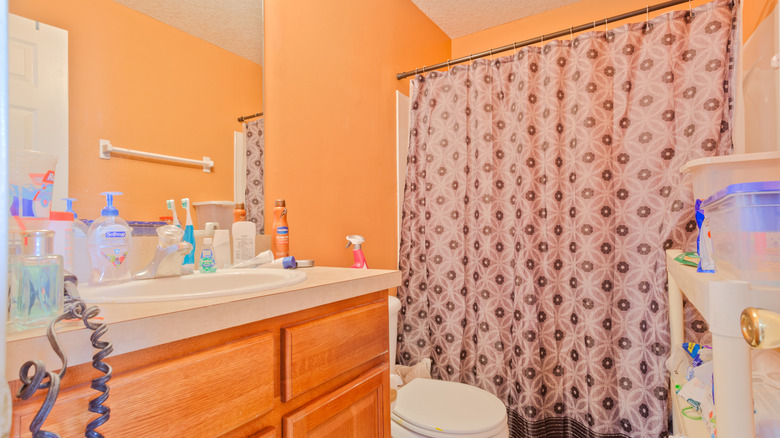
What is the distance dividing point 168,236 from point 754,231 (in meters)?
1.22

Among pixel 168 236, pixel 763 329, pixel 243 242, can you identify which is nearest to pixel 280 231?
pixel 243 242

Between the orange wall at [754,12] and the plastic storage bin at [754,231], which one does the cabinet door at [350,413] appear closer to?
the plastic storage bin at [754,231]

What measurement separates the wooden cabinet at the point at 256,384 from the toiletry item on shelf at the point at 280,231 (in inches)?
17.2

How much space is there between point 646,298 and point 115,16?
6.85 ft

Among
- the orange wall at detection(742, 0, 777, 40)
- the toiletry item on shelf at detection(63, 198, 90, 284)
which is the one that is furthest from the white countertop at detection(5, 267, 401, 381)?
the orange wall at detection(742, 0, 777, 40)

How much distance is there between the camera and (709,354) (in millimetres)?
1078

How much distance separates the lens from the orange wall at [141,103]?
900mm

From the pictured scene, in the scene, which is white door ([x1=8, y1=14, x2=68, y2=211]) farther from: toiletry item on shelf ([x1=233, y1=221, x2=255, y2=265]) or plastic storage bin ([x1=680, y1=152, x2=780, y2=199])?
plastic storage bin ([x1=680, y1=152, x2=780, y2=199])

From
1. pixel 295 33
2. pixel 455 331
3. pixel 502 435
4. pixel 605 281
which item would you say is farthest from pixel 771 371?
pixel 295 33

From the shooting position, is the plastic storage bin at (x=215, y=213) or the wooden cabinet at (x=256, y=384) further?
the plastic storage bin at (x=215, y=213)

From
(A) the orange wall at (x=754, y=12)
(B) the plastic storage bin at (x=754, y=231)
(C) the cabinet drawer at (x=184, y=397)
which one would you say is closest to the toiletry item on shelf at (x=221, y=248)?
(C) the cabinet drawer at (x=184, y=397)

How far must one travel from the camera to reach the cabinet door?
2.45 ft

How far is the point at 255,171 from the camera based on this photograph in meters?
1.33

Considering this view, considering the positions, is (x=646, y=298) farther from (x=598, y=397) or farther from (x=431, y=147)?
(x=431, y=147)
